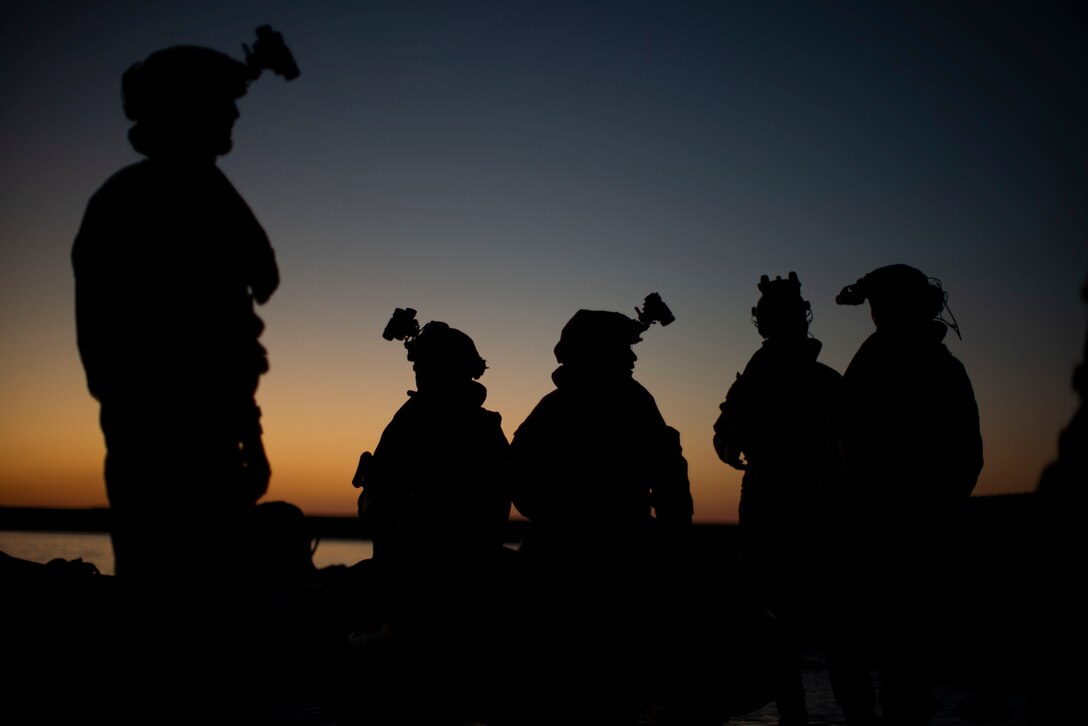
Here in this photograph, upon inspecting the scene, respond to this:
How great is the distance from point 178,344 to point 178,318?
0.11 metres

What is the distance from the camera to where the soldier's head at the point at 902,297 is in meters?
5.02

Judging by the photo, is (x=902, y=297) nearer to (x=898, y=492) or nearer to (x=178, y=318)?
(x=898, y=492)

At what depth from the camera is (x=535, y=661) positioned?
374cm

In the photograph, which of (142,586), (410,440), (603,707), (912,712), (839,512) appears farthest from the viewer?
(410,440)

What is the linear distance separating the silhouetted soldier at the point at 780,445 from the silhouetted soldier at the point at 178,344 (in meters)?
3.82

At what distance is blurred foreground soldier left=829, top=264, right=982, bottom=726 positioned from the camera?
463cm

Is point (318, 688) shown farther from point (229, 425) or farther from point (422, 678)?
point (229, 425)

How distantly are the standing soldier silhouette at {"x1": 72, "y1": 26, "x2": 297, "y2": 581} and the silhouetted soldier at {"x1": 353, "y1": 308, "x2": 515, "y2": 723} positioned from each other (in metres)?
1.28

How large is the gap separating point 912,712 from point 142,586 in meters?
4.08

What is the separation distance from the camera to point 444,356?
607cm

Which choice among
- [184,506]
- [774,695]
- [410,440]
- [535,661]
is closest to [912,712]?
[774,695]

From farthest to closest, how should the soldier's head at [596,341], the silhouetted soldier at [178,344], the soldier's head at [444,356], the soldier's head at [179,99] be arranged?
the soldier's head at [444,356]
the soldier's head at [596,341]
the soldier's head at [179,99]
the silhouetted soldier at [178,344]

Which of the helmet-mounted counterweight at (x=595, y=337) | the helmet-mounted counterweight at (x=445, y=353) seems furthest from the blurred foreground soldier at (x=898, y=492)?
the helmet-mounted counterweight at (x=445, y=353)

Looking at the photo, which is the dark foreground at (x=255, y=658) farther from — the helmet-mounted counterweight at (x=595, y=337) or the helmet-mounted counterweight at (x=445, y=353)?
the helmet-mounted counterweight at (x=445, y=353)
